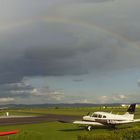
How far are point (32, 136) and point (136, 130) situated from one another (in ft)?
32.1

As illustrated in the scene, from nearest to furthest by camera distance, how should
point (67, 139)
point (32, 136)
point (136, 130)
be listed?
point (32, 136) < point (136, 130) < point (67, 139)

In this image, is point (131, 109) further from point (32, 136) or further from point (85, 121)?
point (32, 136)

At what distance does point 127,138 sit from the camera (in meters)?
27.4

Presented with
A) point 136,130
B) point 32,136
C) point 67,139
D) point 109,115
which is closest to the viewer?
point 32,136

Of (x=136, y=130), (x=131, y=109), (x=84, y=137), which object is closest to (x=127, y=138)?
(x=136, y=130)

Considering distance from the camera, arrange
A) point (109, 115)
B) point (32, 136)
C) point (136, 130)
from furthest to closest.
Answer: point (109, 115) → point (136, 130) → point (32, 136)

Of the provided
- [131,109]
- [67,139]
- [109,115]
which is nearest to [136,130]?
[67,139]

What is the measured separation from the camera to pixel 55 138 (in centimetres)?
4122

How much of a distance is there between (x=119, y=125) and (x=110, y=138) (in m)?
31.9

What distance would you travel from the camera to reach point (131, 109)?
57.6m

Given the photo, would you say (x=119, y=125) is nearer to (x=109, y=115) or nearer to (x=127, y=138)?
(x=109, y=115)

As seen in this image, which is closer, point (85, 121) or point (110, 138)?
point (110, 138)

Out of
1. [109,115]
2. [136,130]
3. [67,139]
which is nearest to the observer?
[136,130]

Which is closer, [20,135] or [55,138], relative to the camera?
[20,135]
